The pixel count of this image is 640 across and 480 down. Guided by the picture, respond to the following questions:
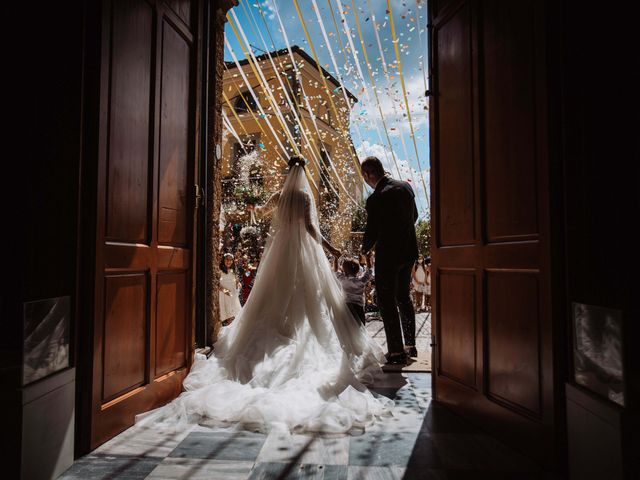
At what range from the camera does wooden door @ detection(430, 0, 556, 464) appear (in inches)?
75.8

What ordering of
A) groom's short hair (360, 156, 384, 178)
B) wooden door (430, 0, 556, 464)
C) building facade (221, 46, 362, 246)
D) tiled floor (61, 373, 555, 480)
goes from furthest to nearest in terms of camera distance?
1. building facade (221, 46, 362, 246)
2. groom's short hair (360, 156, 384, 178)
3. wooden door (430, 0, 556, 464)
4. tiled floor (61, 373, 555, 480)

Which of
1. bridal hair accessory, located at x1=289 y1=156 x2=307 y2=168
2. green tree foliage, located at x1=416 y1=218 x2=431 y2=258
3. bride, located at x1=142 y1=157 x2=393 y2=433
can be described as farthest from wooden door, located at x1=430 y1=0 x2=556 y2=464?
green tree foliage, located at x1=416 y1=218 x2=431 y2=258

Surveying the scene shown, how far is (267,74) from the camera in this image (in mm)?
14031

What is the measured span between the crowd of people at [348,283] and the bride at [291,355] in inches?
28.5

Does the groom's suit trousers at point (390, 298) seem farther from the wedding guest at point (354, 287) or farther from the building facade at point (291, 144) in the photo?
the building facade at point (291, 144)

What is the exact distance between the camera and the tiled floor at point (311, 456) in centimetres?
179

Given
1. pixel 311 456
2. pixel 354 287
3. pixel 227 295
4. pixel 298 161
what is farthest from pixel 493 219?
pixel 227 295

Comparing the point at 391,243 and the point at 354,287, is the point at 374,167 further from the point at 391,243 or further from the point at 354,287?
the point at 354,287

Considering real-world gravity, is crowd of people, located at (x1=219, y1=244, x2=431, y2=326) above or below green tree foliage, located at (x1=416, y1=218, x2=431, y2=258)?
below

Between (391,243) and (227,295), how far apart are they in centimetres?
325

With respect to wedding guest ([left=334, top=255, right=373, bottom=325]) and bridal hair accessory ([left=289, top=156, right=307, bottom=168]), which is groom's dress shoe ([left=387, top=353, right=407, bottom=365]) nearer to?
wedding guest ([left=334, top=255, right=373, bottom=325])

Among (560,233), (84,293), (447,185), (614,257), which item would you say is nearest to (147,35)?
(84,293)

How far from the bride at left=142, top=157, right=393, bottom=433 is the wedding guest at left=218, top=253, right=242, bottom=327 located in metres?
2.44

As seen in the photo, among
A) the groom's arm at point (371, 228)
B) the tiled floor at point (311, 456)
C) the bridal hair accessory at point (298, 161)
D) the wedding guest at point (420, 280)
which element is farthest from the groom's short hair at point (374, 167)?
the wedding guest at point (420, 280)
